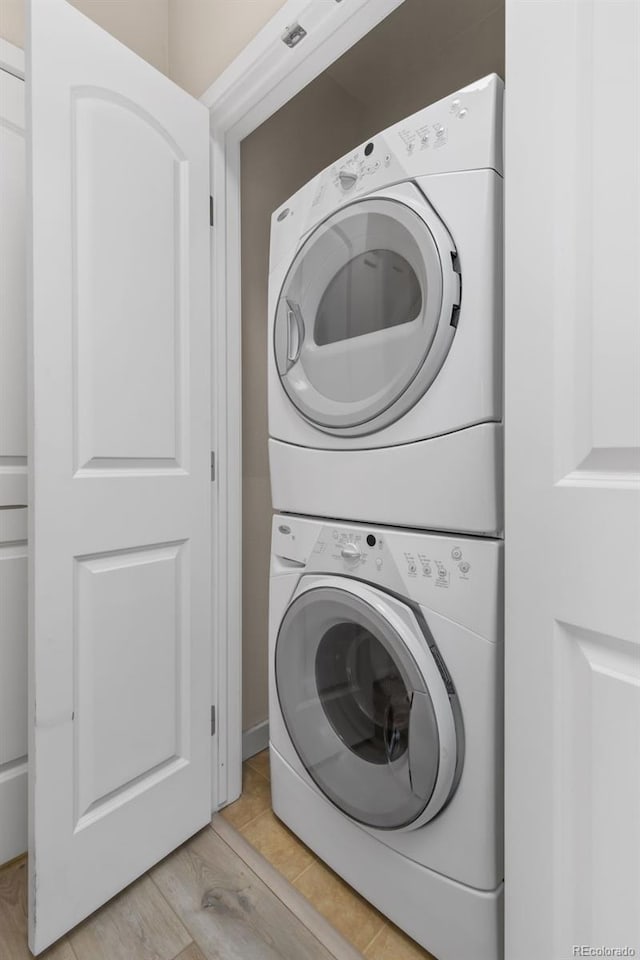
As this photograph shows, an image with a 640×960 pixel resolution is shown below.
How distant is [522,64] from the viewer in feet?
2.32

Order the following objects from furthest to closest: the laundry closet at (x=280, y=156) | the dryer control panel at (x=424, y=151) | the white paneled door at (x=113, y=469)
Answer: the laundry closet at (x=280, y=156) < the white paneled door at (x=113, y=469) < the dryer control panel at (x=424, y=151)

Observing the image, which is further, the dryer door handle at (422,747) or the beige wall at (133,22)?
the beige wall at (133,22)

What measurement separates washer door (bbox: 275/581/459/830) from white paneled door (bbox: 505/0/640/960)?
17 cm

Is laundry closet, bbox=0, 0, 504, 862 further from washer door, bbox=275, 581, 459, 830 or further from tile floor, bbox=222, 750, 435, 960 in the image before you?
washer door, bbox=275, 581, 459, 830

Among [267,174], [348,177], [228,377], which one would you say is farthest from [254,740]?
[267,174]

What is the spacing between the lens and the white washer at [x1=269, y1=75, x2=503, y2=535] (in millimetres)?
854

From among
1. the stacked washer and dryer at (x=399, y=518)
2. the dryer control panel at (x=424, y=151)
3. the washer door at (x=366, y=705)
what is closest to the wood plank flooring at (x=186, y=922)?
the stacked washer and dryer at (x=399, y=518)

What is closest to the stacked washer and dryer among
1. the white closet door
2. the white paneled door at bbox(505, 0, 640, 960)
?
the white paneled door at bbox(505, 0, 640, 960)

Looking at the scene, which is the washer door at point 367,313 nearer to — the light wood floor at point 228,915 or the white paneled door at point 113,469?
the white paneled door at point 113,469

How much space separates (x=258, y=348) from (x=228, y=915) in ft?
5.18

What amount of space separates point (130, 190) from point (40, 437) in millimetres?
633

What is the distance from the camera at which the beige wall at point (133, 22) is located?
3.93 ft

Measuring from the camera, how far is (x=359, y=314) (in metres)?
1.08

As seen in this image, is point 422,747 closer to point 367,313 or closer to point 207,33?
point 367,313
